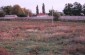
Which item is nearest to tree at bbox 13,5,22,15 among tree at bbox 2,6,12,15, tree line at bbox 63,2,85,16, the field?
tree at bbox 2,6,12,15

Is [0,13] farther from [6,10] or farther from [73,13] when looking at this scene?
[73,13]

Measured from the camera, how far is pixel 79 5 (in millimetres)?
87562

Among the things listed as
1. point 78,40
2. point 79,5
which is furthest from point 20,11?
point 78,40

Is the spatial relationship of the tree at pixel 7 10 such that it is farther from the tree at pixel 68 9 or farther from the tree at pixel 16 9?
the tree at pixel 68 9

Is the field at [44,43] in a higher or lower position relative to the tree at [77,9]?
higher

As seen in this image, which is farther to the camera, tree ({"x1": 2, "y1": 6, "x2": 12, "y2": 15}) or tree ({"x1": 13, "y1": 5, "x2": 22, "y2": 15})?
tree ({"x1": 2, "y1": 6, "x2": 12, "y2": 15})

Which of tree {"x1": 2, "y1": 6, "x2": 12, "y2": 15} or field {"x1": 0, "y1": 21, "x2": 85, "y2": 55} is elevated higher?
field {"x1": 0, "y1": 21, "x2": 85, "y2": 55}

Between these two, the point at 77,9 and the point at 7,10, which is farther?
the point at 7,10

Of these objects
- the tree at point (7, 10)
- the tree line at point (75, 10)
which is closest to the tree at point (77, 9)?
the tree line at point (75, 10)

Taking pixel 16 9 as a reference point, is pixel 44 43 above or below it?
above

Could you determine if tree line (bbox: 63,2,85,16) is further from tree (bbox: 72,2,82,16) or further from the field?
the field

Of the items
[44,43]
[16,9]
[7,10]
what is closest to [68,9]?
[16,9]

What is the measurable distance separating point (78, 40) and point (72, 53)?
4019 millimetres

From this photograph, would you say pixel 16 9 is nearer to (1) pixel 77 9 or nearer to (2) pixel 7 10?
(2) pixel 7 10
